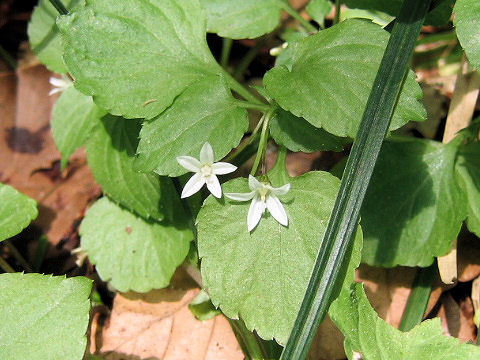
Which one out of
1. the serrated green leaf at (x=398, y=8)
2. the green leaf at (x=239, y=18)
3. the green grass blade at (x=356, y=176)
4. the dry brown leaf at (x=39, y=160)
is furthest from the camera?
the dry brown leaf at (x=39, y=160)

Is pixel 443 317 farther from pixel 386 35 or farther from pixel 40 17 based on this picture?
pixel 40 17

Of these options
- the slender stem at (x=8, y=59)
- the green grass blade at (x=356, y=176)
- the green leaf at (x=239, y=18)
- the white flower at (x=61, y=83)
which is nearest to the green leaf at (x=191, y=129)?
the green grass blade at (x=356, y=176)

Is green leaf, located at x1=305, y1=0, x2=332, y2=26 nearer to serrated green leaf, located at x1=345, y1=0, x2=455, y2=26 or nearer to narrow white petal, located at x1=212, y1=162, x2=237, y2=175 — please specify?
serrated green leaf, located at x1=345, y1=0, x2=455, y2=26

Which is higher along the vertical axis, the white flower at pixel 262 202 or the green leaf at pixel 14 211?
the green leaf at pixel 14 211

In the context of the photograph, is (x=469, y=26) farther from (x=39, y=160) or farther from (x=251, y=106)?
(x=39, y=160)

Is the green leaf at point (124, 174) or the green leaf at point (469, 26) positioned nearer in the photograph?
the green leaf at point (469, 26)

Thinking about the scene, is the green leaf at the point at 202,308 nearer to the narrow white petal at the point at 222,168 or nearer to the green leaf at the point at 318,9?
the narrow white petal at the point at 222,168

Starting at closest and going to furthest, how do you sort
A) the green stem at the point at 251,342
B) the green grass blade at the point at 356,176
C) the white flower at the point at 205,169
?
the green grass blade at the point at 356,176
the white flower at the point at 205,169
the green stem at the point at 251,342
